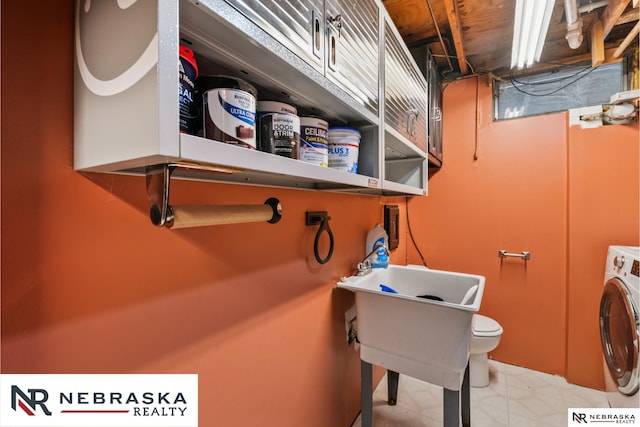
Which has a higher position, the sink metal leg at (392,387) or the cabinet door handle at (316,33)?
the cabinet door handle at (316,33)

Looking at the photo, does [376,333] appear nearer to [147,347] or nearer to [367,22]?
[147,347]

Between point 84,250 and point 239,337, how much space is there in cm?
51

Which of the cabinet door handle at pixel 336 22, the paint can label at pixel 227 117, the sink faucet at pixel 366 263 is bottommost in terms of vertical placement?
the sink faucet at pixel 366 263

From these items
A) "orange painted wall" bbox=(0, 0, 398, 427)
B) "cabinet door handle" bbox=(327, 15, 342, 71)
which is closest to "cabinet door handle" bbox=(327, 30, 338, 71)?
"cabinet door handle" bbox=(327, 15, 342, 71)

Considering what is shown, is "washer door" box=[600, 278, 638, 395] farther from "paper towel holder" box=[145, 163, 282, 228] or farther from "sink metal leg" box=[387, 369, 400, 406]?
"paper towel holder" box=[145, 163, 282, 228]

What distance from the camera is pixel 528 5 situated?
1301 millimetres

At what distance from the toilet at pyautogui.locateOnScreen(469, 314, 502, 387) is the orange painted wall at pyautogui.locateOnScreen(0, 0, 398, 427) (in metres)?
1.33

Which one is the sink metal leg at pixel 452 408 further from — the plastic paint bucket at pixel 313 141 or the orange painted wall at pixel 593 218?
the orange painted wall at pixel 593 218

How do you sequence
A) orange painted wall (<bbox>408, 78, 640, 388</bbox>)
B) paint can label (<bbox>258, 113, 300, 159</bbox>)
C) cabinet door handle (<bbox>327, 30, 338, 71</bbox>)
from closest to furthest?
paint can label (<bbox>258, 113, 300, 159</bbox>), cabinet door handle (<bbox>327, 30, 338, 71</bbox>), orange painted wall (<bbox>408, 78, 640, 388</bbox>)

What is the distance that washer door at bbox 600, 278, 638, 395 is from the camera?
1398 mm

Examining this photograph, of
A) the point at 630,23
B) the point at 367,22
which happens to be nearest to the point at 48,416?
the point at 367,22

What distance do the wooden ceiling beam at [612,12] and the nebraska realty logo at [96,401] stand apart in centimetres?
258

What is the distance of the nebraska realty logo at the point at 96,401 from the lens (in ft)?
1.63

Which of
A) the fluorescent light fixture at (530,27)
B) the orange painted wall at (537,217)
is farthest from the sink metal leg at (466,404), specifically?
the fluorescent light fixture at (530,27)
